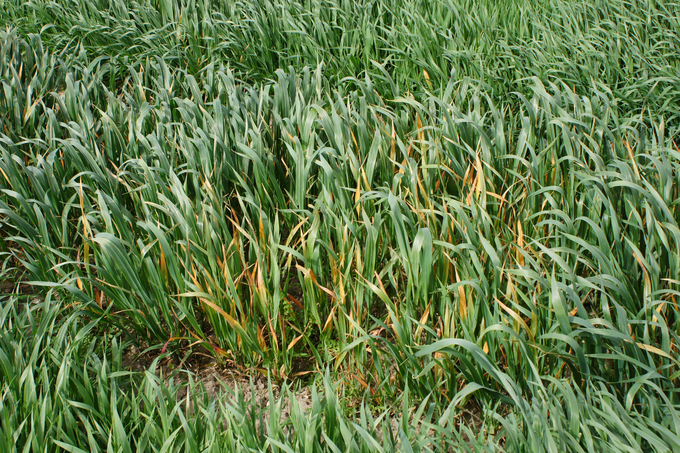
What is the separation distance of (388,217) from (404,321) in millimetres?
421

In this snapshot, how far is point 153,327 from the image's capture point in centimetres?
152

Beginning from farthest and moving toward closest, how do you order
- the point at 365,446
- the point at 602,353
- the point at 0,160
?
the point at 0,160 < the point at 602,353 < the point at 365,446

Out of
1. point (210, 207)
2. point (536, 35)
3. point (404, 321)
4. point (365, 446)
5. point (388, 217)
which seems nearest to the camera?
point (365, 446)

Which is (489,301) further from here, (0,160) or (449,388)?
(0,160)

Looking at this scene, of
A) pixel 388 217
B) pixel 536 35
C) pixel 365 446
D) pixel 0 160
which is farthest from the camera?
pixel 536 35

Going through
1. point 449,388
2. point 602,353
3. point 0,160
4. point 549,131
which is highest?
point 0,160

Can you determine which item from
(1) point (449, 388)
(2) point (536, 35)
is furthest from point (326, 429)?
(2) point (536, 35)

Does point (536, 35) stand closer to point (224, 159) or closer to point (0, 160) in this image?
point (224, 159)

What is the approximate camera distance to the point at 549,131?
6.16ft

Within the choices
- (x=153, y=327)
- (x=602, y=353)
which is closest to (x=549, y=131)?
(x=602, y=353)

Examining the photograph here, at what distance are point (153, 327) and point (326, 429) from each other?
0.69m

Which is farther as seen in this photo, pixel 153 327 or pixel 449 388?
pixel 153 327

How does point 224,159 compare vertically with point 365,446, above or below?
above

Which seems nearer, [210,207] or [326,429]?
[326,429]
